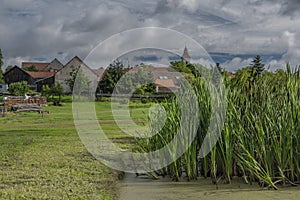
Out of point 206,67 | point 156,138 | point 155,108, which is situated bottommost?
point 156,138

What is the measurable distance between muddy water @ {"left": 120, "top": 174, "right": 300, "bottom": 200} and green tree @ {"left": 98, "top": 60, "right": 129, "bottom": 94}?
20.7 m

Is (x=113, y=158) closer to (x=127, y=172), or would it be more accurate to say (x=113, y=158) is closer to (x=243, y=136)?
(x=127, y=172)

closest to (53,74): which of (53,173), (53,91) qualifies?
(53,91)

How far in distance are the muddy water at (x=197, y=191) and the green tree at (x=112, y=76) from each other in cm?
2066

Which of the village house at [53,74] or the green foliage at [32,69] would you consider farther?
the green foliage at [32,69]

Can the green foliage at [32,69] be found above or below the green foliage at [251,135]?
above

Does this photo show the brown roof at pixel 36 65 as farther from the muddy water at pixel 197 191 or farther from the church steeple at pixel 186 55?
the muddy water at pixel 197 191

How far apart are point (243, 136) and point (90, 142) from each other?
17.2 feet

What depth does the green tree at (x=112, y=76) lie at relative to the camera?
1071 inches

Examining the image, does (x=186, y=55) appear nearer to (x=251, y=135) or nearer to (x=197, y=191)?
(x=251, y=135)

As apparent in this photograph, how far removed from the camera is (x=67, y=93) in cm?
3984

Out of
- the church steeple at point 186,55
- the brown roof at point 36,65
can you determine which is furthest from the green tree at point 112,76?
the brown roof at point 36,65

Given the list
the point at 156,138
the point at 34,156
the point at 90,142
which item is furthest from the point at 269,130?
the point at 90,142

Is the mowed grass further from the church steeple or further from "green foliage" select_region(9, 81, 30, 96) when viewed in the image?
"green foliage" select_region(9, 81, 30, 96)
